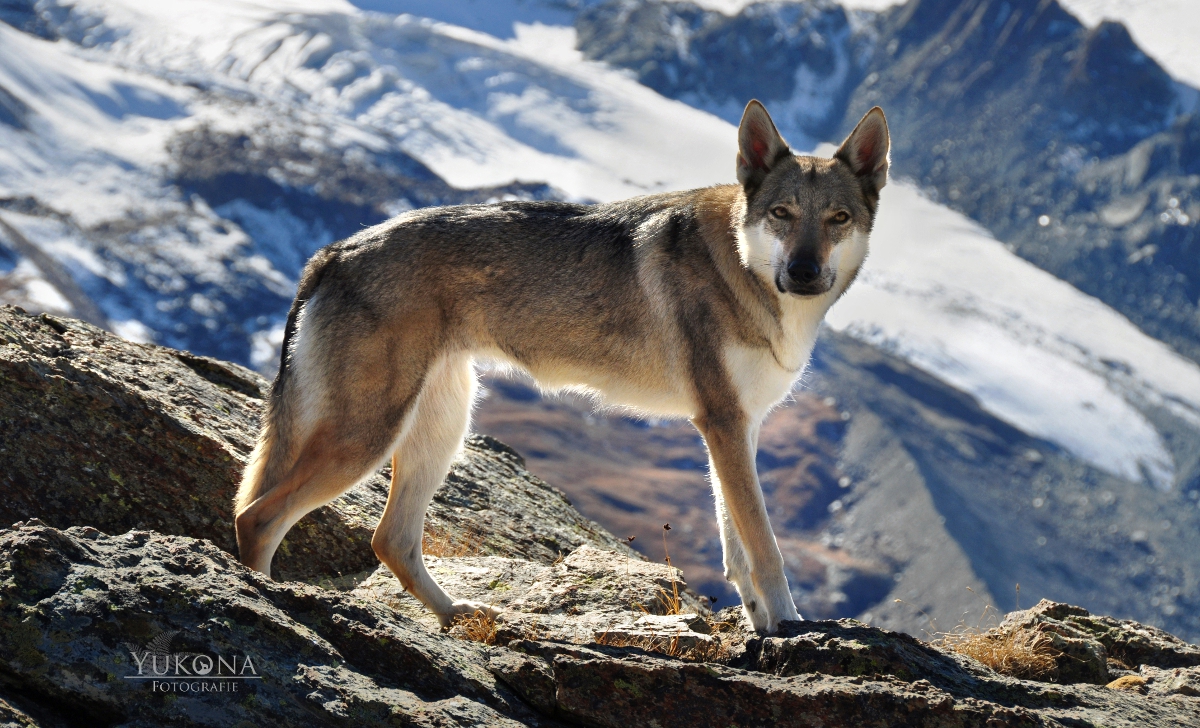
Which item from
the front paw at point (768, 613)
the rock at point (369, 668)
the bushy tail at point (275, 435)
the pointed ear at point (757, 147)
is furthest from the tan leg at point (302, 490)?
the pointed ear at point (757, 147)

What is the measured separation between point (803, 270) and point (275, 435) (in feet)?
15.9

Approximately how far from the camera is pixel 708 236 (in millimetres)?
9672

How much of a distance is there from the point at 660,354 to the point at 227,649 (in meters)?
4.67

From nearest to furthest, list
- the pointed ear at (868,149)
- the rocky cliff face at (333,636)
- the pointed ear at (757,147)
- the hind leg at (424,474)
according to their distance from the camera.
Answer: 1. the rocky cliff face at (333,636)
2. the hind leg at (424,474)
3. the pointed ear at (757,147)
4. the pointed ear at (868,149)

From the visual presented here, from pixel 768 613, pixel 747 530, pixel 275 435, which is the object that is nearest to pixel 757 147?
pixel 747 530

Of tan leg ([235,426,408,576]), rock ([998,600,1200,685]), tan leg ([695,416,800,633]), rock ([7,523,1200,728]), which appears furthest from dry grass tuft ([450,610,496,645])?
rock ([998,600,1200,685])

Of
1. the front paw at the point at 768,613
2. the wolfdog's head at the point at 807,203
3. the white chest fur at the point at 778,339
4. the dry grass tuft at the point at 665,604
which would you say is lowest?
the dry grass tuft at the point at 665,604

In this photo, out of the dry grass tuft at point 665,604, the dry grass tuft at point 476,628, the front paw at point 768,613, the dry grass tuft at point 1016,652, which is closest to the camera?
the dry grass tuft at point 476,628

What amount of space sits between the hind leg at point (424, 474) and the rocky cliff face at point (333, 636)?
1.14ft

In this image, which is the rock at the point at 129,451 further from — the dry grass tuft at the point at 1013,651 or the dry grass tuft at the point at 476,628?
the dry grass tuft at the point at 1013,651

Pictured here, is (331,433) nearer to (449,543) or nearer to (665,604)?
(665,604)

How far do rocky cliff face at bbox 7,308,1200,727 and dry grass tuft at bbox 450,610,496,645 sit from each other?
0.03 meters

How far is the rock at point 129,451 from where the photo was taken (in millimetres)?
8906

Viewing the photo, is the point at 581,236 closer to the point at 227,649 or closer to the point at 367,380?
the point at 367,380
